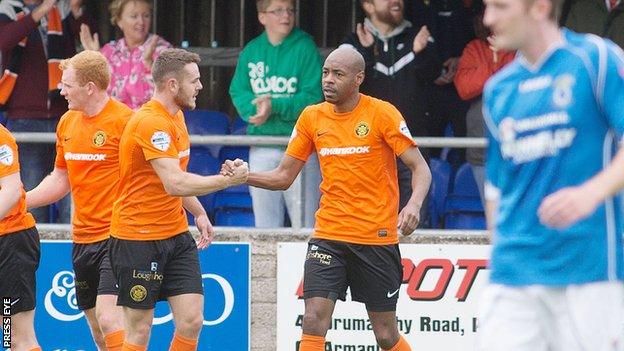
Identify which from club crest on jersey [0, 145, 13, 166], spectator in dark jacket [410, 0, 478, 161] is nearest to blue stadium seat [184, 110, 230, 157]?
spectator in dark jacket [410, 0, 478, 161]

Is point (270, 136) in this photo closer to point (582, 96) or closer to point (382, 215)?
point (382, 215)

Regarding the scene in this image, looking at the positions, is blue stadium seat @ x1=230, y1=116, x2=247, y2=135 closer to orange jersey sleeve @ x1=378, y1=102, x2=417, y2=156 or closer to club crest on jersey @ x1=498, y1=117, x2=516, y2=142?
orange jersey sleeve @ x1=378, y1=102, x2=417, y2=156

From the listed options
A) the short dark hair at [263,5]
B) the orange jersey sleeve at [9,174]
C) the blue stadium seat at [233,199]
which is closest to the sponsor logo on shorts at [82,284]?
the orange jersey sleeve at [9,174]

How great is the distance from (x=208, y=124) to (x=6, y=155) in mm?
3398

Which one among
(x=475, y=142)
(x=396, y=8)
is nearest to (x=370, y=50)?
(x=396, y=8)

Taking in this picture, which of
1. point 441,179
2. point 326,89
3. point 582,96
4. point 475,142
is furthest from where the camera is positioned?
point 441,179

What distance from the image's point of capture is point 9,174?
25.6 ft

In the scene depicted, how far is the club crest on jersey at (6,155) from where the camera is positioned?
779cm

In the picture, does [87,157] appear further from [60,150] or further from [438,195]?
[438,195]

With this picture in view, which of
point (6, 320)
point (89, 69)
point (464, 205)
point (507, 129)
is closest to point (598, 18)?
point (464, 205)

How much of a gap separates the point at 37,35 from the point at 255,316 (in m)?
2.82

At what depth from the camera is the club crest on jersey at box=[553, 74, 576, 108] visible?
4.93 metres

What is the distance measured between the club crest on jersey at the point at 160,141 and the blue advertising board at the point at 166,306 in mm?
2253

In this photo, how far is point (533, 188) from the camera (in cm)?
506
